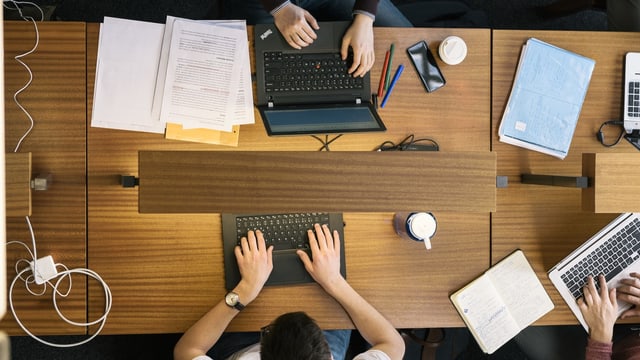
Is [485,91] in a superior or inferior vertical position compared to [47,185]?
superior

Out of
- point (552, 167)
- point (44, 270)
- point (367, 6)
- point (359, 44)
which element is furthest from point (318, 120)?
point (44, 270)

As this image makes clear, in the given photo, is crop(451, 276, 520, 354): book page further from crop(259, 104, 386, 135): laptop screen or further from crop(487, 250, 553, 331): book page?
crop(259, 104, 386, 135): laptop screen

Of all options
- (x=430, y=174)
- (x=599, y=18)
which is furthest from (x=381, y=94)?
(x=599, y=18)

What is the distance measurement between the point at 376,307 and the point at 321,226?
26 cm

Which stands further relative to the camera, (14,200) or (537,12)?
(537,12)

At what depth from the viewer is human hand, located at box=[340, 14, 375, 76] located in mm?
1324

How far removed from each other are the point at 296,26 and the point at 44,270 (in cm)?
85

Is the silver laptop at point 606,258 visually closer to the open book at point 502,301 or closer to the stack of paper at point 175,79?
the open book at point 502,301

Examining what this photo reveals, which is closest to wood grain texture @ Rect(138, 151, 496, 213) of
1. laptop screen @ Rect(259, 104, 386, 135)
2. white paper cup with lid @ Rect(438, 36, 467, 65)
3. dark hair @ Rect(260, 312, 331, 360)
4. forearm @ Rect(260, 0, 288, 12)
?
dark hair @ Rect(260, 312, 331, 360)

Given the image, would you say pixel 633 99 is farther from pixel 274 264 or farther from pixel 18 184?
pixel 18 184

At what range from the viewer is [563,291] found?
1.41m

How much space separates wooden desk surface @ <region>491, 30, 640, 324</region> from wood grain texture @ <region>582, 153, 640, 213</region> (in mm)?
280

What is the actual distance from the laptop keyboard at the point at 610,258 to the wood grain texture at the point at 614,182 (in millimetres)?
307

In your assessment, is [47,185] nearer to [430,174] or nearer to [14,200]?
[14,200]
